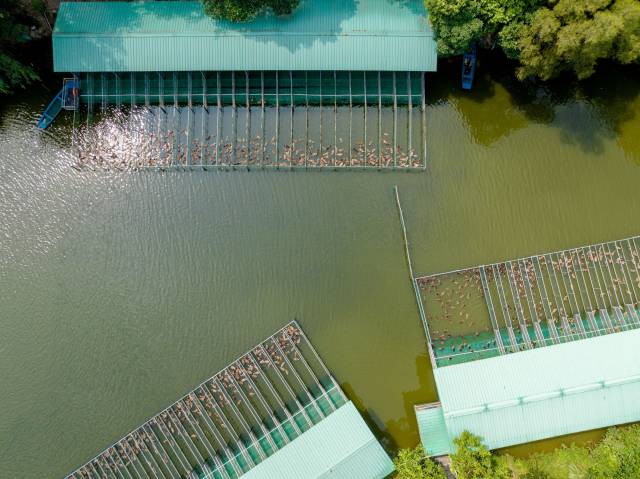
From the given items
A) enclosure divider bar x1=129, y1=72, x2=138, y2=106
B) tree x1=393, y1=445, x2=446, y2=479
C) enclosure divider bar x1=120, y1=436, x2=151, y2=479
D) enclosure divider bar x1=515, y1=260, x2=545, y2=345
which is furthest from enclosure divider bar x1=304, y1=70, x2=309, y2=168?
enclosure divider bar x1=120, y1=436, x2=151, y2=479

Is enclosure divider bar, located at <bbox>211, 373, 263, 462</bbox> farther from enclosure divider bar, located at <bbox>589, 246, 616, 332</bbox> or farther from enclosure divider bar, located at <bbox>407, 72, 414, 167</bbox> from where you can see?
enclosure divider bar, located at <bbox>589, 246, 616, 332</bbox>

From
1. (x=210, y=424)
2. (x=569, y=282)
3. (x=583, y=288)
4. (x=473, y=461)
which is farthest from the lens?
(x=583, y=288)

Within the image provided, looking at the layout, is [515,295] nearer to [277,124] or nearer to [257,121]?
[277,124]

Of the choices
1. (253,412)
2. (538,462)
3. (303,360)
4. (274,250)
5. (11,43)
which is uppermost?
(11,43)

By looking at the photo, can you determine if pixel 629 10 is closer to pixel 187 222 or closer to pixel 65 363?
pixel 187 222

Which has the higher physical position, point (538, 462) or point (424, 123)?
point (424, 123)

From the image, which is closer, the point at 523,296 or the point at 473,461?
→ the point at 473,461

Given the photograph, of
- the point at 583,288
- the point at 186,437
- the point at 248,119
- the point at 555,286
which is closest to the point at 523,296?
the point at 555,286

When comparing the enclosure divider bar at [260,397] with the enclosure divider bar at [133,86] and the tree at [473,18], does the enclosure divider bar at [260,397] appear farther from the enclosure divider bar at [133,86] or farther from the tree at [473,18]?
the tree at [473,18]

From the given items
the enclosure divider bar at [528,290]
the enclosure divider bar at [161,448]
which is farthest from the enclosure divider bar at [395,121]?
the enclosure divider bar at [161,448]
